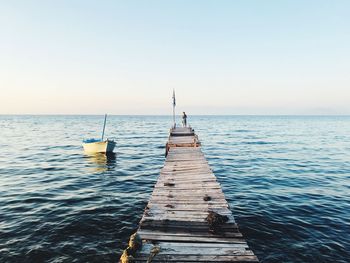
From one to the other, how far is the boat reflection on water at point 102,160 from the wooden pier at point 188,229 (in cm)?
1353

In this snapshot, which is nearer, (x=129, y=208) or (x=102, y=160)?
(x=129, y=208)

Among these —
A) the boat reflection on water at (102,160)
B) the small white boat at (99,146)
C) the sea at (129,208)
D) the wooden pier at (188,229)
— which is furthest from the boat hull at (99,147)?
the wooden pier at (188,229)

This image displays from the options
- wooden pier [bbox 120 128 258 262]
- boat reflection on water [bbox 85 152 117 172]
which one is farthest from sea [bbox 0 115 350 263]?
wooden pier [bbox 120 128 258 262]

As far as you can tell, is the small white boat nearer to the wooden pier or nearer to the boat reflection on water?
the boat reflection on water

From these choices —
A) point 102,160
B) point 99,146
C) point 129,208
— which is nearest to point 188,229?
point 129,208

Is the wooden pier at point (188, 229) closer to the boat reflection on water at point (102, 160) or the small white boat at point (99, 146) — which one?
the boat reflection on water at point (102, 160)

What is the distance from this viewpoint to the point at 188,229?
689cm

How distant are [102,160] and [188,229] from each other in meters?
21.8

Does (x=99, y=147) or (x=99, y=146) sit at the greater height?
(x=99, y=146)

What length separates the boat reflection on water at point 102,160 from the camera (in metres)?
23.2

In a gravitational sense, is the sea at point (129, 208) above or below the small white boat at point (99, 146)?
below

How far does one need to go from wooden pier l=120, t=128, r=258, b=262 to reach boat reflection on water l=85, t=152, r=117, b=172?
13.5m

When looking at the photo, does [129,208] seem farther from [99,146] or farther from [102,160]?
[99,146]

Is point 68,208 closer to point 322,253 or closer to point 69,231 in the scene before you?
point 69,231
